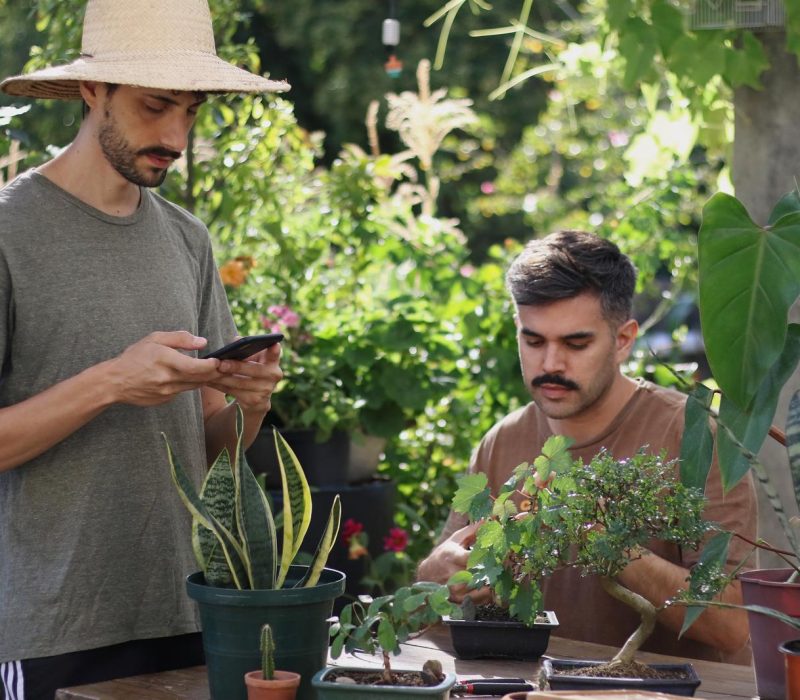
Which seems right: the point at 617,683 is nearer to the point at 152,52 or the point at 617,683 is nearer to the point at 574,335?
the point at 574,335

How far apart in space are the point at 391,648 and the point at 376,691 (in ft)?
0.26

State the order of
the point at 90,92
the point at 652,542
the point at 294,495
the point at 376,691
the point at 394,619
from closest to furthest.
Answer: the point at 376,691, the point at 394,619, the point at 294,495, the point at 90,92, the point at 652,542

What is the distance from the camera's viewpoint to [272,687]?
1697 mm

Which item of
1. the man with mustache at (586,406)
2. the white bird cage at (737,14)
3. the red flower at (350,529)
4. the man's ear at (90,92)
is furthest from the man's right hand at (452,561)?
the white bird cage at (737,14)

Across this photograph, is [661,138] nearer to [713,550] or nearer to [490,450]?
[490,450]

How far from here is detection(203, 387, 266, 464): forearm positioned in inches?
98.1

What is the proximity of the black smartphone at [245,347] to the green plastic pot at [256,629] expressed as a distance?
0.44 metres

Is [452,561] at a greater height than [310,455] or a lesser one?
lesser

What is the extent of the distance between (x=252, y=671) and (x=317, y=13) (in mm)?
13119

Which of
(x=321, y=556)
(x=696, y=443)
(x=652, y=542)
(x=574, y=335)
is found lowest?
(x=652, y=542)

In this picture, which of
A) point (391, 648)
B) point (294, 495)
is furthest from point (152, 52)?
point (391, 648)

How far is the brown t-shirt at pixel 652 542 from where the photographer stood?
106 inches

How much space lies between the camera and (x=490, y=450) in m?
3.07

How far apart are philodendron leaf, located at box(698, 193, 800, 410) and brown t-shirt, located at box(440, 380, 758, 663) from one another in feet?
2.31
